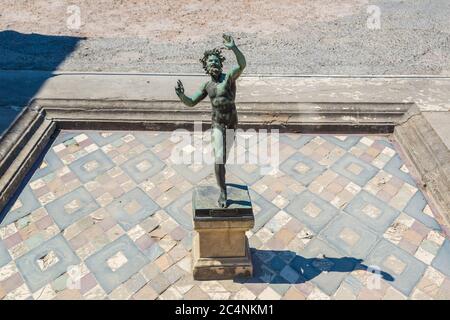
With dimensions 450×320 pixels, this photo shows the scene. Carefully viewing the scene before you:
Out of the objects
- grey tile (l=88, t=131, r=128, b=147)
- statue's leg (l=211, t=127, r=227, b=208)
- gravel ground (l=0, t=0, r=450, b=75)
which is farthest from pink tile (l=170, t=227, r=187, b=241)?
gravel ground (l=0, t=0, r=450, b=75)

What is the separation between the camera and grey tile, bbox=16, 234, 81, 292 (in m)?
4.55

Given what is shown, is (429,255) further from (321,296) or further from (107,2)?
(107,2)

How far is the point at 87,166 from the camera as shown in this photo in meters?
6.27

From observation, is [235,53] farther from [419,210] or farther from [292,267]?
[419,210]

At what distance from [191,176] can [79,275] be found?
226 cm

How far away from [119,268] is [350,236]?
3.06m

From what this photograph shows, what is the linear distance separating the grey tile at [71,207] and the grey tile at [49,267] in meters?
0.30

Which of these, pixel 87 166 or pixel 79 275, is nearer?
pixel 79 275

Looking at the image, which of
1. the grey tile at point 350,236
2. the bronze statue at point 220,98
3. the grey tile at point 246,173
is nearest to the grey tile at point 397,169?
the grey tile at point 350,236

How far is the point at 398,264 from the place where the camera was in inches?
188

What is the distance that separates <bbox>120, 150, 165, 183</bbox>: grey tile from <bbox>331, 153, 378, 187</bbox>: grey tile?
9.58 ft

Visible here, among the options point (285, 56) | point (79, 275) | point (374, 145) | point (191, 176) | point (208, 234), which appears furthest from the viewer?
point (285, 56)

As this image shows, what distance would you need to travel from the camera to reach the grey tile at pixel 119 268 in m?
4.58
